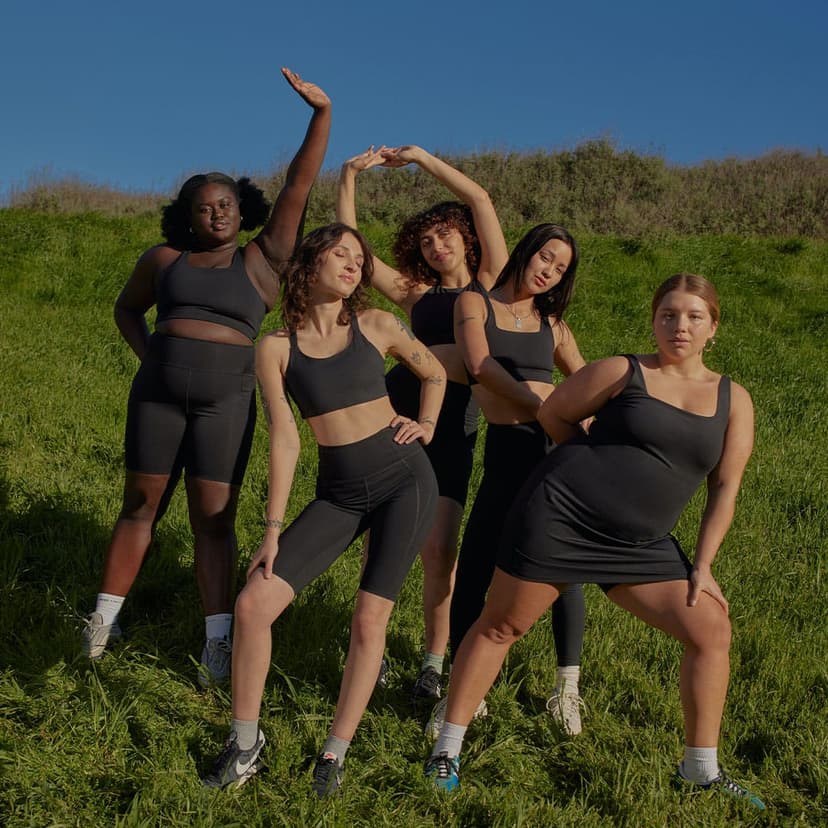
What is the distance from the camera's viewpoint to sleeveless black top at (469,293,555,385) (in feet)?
12.7

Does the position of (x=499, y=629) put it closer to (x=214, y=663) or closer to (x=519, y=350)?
(x=519, y=350)

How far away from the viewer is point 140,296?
178 inches

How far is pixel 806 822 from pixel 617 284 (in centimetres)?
968

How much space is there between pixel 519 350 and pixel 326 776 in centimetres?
197

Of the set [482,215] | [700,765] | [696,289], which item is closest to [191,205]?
[482,215]

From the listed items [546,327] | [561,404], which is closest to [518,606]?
[561,404]

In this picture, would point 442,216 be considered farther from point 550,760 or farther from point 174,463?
point 550,760

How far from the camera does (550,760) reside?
3.71m

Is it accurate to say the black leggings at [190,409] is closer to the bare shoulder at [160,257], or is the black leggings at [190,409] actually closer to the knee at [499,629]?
the bare shoulder at [160,257]

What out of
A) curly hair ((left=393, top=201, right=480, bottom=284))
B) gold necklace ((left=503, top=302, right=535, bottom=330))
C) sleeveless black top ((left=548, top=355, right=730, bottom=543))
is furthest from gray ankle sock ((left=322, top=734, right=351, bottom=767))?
curly hair ((left=393, top=201, right=480, bottom=284))

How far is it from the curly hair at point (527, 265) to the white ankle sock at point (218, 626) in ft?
6.97

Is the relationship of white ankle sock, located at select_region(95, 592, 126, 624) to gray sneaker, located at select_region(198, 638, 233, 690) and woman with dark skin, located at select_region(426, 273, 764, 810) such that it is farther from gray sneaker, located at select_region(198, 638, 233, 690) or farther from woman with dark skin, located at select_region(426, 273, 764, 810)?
woman with dark skin, located at select_region(426, 273, 764, 810)

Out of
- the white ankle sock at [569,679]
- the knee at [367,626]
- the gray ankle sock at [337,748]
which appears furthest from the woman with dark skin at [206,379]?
the white ankle sock at [569,679]

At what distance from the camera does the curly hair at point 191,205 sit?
167 inches
